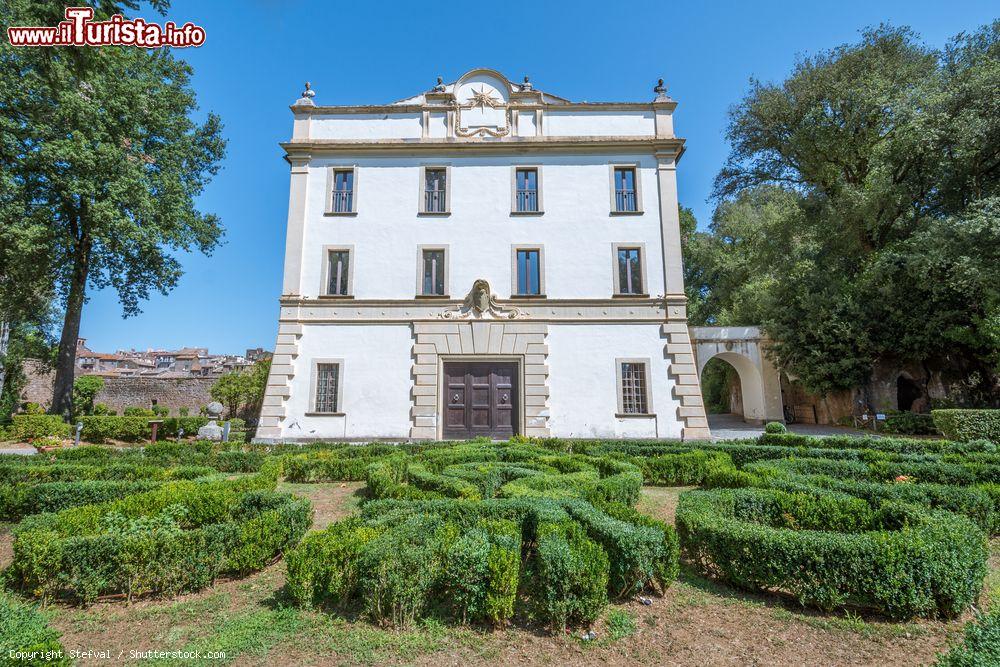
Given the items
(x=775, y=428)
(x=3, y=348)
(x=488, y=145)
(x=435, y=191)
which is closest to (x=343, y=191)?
(x=435, y=191)

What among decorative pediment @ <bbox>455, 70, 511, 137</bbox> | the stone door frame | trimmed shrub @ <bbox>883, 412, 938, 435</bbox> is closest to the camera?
the stone door frame

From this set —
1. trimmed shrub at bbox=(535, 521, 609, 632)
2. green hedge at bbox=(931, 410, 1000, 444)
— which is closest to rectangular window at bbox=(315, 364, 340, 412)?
trimmed shrub at bbox=(535, 521, 609, 632)

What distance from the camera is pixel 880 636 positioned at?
401cm

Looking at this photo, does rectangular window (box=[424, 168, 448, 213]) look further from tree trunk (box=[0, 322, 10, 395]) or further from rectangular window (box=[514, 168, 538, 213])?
tree trunk (box=[0, 322, 10, 395])

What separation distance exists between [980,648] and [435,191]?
59.6ft

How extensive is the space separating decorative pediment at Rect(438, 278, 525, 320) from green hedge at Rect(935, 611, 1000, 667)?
47.9ft

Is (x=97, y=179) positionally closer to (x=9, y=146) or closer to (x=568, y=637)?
(x=9, y=146)

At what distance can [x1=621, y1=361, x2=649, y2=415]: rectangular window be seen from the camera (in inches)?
659

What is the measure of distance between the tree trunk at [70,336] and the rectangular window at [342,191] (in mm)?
11451

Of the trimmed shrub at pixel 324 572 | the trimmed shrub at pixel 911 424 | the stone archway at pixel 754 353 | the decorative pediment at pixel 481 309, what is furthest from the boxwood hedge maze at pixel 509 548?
the stone archway at pixel 754 353

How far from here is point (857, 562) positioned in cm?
431

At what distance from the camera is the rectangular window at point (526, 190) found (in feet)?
59.9

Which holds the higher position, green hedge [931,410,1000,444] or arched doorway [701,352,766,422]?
arched doorway [701,352,766,422]

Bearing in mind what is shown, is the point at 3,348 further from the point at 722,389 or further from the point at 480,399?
the point at 722,389
